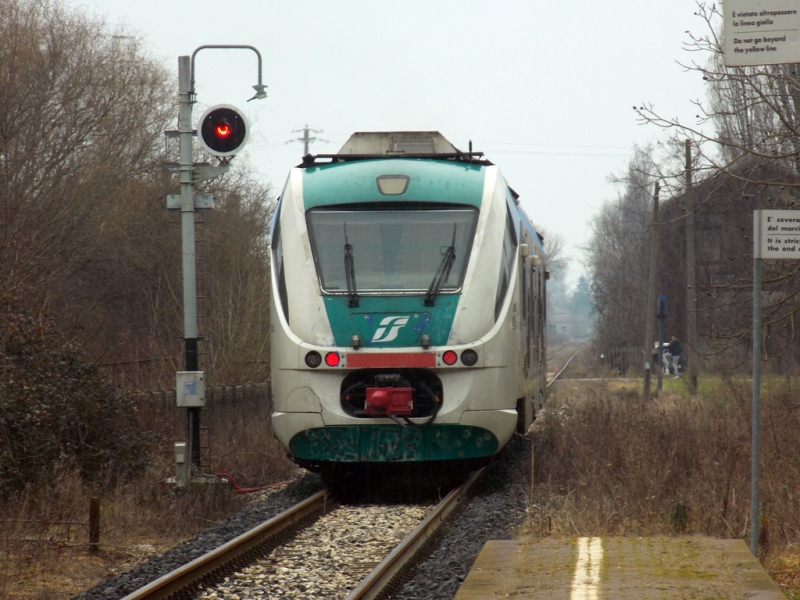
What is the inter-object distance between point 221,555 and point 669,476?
4.52 m

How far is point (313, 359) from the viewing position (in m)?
8.89

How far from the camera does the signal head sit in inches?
416

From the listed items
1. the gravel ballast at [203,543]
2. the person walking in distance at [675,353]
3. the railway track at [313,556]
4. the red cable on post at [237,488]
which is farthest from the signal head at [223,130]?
the person walking in distance at [675,353]

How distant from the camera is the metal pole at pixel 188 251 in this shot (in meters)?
10.4

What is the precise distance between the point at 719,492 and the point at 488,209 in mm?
3238

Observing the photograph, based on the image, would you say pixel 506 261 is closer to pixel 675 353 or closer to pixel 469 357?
pixel 469 357

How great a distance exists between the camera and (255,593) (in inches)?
239

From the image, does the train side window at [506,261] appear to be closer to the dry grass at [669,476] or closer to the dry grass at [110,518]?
the dry grass at [669,476]

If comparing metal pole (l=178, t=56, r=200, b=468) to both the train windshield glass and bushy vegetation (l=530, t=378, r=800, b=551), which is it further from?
bushy vegetation (l=530, t=378, r=800, b=551)

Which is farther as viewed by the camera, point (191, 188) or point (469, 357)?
point (191, 188)

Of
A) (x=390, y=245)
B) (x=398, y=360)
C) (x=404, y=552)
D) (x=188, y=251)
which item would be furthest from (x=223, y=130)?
(x=404, y=552)

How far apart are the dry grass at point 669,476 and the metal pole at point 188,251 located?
11.8ft

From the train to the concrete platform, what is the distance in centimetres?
287

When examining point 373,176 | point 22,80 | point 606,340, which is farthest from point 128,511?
point 606,340
